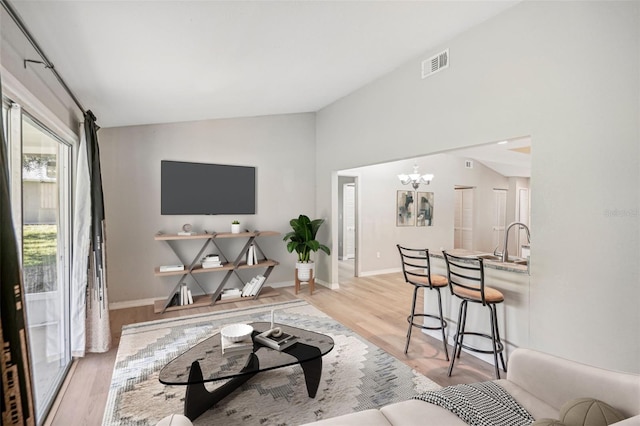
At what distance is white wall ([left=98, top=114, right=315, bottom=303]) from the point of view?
14.2 feet

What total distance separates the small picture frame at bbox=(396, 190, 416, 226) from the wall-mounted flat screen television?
123 inches

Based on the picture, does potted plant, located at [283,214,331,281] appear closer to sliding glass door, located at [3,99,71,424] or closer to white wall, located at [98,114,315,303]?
white wall, located at [98,114,315,303]

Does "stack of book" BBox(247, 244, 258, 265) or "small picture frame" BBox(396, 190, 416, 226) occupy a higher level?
"small picture frame" BBox(396, 190, 416, 226)

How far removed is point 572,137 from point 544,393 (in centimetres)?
169

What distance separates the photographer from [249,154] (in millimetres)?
5215

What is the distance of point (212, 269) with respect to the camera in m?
4.55

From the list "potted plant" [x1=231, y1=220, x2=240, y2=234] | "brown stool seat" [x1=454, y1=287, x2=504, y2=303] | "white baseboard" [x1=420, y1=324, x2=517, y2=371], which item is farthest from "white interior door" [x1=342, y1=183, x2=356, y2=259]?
"brown stool seat" [x1=454, y1=287, x2=504, y2=303]

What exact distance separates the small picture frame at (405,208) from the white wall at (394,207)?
0.10 metres

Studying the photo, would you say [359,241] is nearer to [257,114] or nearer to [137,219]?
[257,114]

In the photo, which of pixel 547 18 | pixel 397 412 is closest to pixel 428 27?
pixel 547 18

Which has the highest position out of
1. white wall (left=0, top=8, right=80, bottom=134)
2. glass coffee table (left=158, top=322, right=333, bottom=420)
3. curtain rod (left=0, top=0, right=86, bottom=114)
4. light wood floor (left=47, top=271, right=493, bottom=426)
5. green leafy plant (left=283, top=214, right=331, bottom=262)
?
curtain rod (left=0, top=0, right=86, bottom=114)

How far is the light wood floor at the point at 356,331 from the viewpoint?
7.61 feet

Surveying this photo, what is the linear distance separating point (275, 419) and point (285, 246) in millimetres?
3570

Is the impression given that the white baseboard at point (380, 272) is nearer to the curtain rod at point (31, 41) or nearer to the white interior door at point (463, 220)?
the white interior door at point (463, 220)
